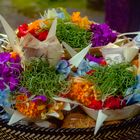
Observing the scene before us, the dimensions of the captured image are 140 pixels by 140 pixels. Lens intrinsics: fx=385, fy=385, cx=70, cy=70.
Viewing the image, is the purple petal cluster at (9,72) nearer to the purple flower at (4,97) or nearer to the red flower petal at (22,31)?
the purple flower at (4,97)

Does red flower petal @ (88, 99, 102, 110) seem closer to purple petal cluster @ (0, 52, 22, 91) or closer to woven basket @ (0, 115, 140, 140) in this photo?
woven basket @ (0, 115, 140, 140)

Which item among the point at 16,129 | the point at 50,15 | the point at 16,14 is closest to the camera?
the point at 16,129

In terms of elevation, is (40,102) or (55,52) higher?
(55,52)

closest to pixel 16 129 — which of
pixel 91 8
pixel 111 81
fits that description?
pixel 111 81

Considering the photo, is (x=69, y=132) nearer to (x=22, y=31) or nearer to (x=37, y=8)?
(x=22, y=31)

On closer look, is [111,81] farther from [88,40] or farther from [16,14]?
[16,14]

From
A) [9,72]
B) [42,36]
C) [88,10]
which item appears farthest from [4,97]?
[88,10]
